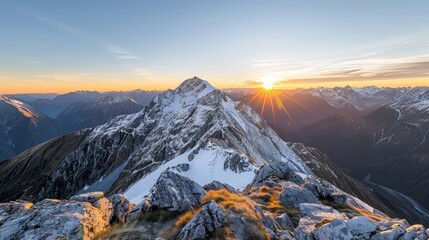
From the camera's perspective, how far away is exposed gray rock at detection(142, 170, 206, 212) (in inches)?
1040

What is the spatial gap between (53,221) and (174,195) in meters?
10.8

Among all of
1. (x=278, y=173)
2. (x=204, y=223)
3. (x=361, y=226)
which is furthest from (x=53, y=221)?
(x=278, y=173)

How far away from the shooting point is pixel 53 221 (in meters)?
24.7

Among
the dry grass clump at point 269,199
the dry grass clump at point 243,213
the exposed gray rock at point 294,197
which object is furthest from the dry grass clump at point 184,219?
the exposed gray rock at point 294,197

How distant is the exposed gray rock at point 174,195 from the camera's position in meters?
26.4

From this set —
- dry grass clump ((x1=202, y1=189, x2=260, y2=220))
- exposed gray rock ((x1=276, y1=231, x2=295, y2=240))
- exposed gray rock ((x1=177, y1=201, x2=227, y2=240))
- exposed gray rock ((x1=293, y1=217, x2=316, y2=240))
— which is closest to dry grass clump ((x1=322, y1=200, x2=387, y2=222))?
exposed gray rock ((x1=293, y1=217, x2=316, y2=240))

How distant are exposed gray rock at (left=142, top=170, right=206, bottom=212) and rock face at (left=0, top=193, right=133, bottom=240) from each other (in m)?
5.02

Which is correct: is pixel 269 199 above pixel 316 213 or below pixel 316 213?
below

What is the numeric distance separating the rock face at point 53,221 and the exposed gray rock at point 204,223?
8.66 meters

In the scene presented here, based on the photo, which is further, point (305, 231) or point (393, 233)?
point (305, 231)

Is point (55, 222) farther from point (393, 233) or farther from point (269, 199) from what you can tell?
point (269, 199)

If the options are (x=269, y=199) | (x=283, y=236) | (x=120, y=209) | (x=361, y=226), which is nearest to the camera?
(x=361, y=226)

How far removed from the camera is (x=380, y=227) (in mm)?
21078

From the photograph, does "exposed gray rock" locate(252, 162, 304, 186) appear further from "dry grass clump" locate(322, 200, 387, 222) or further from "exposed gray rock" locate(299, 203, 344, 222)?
"exposed gray rock" locate(299, 203, 344, 222)
